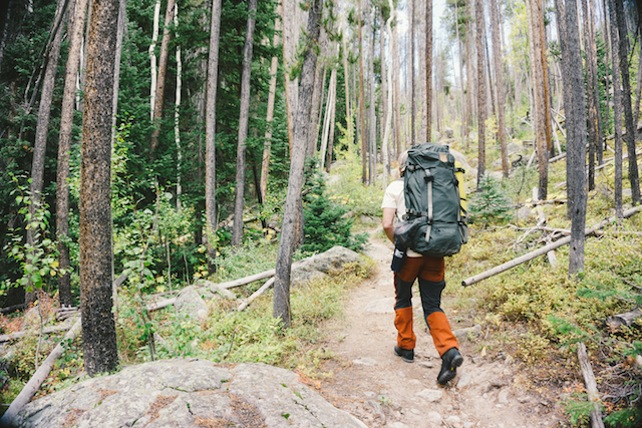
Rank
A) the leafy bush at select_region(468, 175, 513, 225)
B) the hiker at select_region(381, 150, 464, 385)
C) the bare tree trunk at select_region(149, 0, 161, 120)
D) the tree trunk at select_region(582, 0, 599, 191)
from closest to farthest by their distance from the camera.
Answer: the hiker at select_region(381, 150, 464, 385) < the leafy bush at select_region(468, 175, 513, 225) < the tree trunk at select_region(582, 0, 599, 191) < the bare tree trunk at select_region(149, 0, 161, 120)

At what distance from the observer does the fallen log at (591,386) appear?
264 centimetres

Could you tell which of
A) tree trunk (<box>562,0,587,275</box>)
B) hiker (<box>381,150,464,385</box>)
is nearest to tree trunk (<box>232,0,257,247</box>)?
hiker (<box>381,150,464,385</box>)

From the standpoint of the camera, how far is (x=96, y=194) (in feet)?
13.3

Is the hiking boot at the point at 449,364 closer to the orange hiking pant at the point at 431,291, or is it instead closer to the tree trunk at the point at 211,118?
the orange hiking pant at the point at 431,291

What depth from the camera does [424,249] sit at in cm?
365

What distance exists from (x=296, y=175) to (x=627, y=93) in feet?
22.5

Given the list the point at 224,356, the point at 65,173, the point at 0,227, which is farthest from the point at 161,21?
the point at 224,356

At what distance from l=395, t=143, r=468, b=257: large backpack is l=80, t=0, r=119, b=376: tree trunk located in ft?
11.5

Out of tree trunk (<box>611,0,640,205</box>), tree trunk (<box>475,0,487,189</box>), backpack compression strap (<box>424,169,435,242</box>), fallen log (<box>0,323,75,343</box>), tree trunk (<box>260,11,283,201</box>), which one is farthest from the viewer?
tree trunk (<box>260,11,283,201</box>)

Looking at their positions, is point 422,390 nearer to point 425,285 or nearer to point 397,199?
point 425,285

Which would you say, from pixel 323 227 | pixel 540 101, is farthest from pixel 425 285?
pixel 540 101

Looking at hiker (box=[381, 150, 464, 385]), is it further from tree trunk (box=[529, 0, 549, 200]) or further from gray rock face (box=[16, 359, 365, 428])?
tree trunk (box=[529, 0, 549, 200])

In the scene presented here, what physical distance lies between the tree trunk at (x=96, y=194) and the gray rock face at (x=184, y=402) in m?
1.26

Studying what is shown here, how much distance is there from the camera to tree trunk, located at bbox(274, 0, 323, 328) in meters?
5.31
